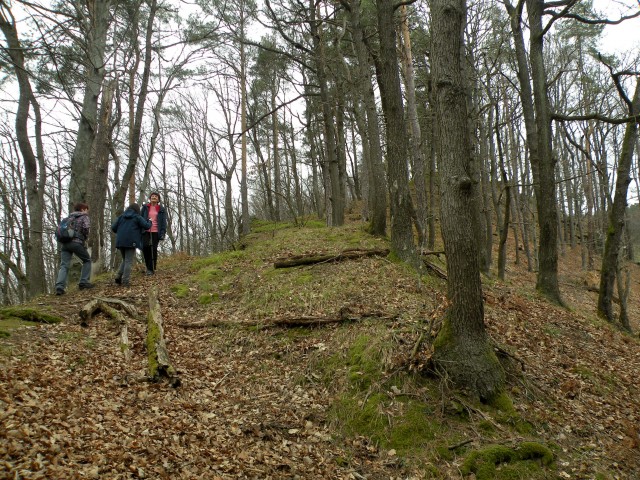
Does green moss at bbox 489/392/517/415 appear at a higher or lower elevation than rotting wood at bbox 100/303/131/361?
lower

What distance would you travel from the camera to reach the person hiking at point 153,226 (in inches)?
384

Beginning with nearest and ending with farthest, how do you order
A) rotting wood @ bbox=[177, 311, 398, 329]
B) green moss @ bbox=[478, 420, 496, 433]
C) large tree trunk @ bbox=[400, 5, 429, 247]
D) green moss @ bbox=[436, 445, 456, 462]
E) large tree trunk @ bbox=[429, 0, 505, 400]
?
1. green moss @ bbox=[436, 445, 456, 462]
2. green moss @ bbox=[478, 420, 496, 433]
3. large tree trunk @ bbox=[429, 0, 505, 400]
4. rotting wood @ bbox=[177, 311, 398, 329]
5. large tree trunk @ bbox=[400, 5, 429, 247]

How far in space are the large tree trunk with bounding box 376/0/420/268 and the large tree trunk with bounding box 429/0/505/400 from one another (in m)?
3.41

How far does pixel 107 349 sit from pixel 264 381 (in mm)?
2153

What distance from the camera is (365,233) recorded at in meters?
11.0

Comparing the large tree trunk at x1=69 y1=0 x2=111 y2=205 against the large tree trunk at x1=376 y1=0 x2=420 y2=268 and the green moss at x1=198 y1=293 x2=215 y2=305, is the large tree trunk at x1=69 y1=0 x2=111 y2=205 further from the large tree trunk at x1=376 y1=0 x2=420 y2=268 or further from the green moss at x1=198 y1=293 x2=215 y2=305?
the large tree trunk at x1=376 y1=0 x2=420 y2=268

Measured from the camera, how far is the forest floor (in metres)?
3.76

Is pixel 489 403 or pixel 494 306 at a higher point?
pixel 494 306

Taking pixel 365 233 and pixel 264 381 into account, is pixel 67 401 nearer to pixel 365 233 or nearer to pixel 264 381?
pixel 264 381

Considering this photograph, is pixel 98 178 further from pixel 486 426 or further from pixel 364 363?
pixel 486 426

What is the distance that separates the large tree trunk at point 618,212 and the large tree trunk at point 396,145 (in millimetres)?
5154

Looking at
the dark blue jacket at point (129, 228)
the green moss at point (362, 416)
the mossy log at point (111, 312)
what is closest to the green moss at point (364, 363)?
the green moss at point (362, 416)

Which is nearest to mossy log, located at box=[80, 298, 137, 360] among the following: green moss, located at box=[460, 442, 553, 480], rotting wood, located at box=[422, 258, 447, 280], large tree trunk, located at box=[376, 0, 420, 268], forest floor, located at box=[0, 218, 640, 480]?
forest floor, located at box=[0, 218, 640, 480]

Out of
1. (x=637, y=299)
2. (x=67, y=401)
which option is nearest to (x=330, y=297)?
(x=67, y=401)
